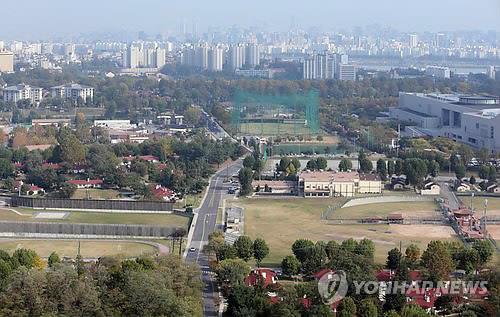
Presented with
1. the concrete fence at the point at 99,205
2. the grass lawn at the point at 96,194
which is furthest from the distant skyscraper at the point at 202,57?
the concrete fence at the point at 99,205

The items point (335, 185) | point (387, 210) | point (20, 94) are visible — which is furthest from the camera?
point (20, 94)

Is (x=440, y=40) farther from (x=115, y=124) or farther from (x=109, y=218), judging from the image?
(x=109, y=218)

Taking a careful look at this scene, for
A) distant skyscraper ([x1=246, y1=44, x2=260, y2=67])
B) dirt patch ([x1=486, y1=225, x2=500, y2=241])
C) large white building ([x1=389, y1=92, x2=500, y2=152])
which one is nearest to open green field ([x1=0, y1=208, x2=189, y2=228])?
dirt patch ([x1=486, y1=225, x2=500, y2=241])

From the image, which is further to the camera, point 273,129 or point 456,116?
point 273,129

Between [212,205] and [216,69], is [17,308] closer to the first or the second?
[212,205]

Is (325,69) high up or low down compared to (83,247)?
up

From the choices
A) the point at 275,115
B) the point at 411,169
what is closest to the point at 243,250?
the point at 411,169

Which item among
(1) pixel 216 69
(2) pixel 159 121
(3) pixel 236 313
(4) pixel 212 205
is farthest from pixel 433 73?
(3) pixel 236 313

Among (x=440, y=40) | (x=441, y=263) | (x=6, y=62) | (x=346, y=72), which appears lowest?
(x=441, y=263)
